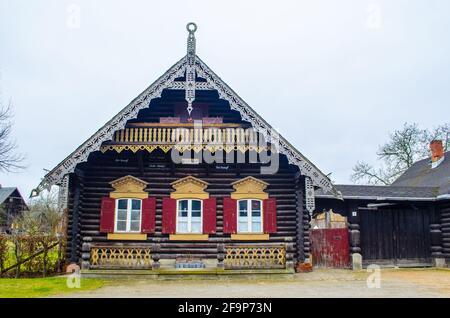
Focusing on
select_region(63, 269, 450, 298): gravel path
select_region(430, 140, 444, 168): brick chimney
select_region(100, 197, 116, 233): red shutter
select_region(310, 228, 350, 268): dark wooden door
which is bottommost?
select_region(63, 269, 450, 298): gravel path

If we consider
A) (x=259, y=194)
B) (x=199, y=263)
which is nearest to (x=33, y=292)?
(x=199, y=263)

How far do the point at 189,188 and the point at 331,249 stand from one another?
25.4 ft

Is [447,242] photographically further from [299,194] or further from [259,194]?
[259,194]

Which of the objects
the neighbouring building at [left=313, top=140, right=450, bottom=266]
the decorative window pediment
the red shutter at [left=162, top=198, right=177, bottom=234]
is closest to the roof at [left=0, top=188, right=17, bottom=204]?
the red shutter at [left=162, top=198, right=177, bottom=234]

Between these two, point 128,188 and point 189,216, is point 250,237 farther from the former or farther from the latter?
point 128,188

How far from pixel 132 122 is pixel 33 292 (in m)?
7.56

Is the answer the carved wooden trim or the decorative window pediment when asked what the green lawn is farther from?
the decorative window pediment

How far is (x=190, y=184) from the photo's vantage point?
17406 millimetres

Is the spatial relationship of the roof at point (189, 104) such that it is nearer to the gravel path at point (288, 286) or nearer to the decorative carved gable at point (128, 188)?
the decorative carved gable at point (128, 188)

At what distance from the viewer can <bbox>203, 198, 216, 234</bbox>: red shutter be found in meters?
17.0

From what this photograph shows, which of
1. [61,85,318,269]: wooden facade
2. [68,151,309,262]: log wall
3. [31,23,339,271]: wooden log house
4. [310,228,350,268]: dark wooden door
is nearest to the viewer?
[31,23,339,271]: wooden log house

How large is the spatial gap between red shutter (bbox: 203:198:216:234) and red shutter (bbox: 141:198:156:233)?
6.48 feet

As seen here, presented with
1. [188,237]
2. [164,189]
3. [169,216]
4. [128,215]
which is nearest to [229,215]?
[188,237]

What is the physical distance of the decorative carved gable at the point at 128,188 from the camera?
1716 cm
